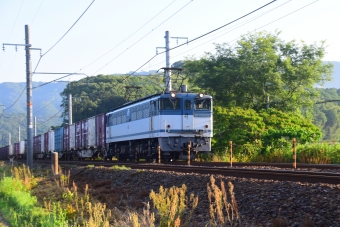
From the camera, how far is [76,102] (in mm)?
74062

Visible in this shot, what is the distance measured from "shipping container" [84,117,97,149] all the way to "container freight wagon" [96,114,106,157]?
691 millimetres

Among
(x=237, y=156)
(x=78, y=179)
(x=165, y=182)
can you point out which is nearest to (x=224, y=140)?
(x=237, y=156)

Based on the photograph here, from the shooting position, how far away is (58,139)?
165 feet

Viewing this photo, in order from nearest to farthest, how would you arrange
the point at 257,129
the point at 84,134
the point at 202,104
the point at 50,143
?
1. the point at 202,104
2. the point at 257,129
3. the point at 84,134
4. the point at 50,143

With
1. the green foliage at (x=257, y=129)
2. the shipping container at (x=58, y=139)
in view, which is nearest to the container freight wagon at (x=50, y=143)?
the shipping container at (x=58, y=139)

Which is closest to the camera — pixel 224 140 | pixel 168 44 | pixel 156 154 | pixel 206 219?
pixel 206 219

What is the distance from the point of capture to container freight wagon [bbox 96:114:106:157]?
117 feet

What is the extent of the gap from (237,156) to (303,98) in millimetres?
12424

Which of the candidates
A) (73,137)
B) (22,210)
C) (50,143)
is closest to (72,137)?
(73,137)

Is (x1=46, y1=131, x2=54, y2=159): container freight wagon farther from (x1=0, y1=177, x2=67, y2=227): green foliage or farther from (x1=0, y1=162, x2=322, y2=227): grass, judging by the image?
(x1=0, y1=177, x2=67, y2=227): green foliage

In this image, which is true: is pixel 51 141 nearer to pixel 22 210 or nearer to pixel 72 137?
pixel 72 137

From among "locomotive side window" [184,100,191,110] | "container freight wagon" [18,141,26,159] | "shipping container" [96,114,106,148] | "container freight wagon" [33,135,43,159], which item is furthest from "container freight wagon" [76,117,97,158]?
"container freight wagon" [18,141,26,159]

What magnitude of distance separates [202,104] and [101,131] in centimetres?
1183

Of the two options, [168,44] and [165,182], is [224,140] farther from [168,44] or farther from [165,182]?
[165,182]
